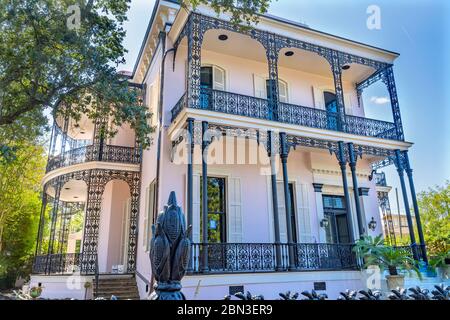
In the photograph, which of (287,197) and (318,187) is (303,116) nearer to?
(318,187)

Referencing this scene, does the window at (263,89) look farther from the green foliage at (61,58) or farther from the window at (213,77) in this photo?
the green foliage at (61,58)

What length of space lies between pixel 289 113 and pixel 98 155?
21.4 ft

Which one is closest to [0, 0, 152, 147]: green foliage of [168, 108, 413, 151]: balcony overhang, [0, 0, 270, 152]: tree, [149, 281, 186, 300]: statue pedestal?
[0, 0, 270, 152]: tree

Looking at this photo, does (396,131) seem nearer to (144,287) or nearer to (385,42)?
(385,42)

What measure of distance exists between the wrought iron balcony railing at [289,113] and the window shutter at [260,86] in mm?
1317

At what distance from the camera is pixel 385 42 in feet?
37.3

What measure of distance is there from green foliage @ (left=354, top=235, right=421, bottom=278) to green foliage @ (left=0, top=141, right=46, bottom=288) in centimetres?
1416

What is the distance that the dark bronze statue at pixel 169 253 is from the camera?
3.36 meters

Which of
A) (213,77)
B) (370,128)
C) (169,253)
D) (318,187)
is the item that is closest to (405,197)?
(370,128)

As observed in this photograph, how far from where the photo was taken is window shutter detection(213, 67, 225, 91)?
403 inches

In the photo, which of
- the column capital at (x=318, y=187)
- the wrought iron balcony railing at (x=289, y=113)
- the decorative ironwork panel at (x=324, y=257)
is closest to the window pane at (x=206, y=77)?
the wrought iron balcony railing at (x=289, y=113)

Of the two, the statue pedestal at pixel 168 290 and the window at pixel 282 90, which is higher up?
the window at pixel 282 90

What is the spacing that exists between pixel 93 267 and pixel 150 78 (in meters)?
6.68
